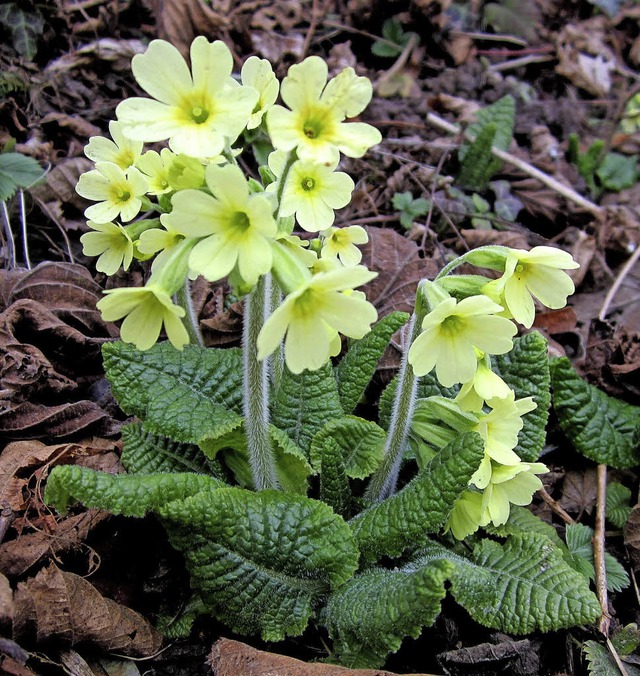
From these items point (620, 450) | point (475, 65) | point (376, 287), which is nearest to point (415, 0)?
point (475, 65)

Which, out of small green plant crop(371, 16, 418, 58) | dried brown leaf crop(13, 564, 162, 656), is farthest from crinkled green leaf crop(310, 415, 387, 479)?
small green plant crop(371, 16, 418, 58)

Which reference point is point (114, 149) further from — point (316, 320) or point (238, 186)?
point (316, 320)

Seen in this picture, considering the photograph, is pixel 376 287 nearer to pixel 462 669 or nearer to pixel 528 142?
pixel 462 669

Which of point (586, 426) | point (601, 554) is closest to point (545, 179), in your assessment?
point (586, 426)

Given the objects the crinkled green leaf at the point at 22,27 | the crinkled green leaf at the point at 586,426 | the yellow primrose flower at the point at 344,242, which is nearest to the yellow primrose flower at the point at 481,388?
the yellow primrose flower at the point at 344,242

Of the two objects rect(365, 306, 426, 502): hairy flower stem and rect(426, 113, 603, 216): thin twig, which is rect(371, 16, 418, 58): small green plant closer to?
rect(426, 113, 603, 216): thin twig

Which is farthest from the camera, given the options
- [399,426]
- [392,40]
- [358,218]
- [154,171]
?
[392,40]
